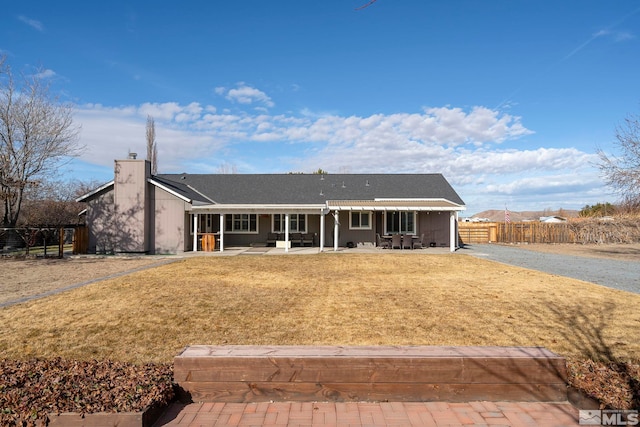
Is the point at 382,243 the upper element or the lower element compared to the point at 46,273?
upper

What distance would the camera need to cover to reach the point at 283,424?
302 cm

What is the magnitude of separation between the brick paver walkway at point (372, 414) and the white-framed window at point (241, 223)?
20359mm

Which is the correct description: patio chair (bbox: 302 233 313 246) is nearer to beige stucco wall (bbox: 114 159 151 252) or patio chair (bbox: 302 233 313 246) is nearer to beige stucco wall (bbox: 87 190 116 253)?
beige stucco wall (bbox: 114 159 151 252)

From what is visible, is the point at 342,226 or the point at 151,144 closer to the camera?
the point at 342,226

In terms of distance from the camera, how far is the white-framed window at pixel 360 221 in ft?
75.3

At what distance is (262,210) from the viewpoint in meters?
21.0

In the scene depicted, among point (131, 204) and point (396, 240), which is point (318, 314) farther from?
point (131, 204)

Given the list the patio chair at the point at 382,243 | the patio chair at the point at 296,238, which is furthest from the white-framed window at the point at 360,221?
the patio chair at the point at 296,238

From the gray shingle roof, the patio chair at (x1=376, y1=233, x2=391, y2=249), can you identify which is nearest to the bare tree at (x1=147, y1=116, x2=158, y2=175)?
the gray shingle roof

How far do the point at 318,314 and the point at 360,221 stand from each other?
16.3 metres

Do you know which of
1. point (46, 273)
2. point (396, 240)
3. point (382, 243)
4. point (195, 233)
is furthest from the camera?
point (382, 243)

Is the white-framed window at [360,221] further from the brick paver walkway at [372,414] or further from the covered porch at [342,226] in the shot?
the brick paver walkway at [372,414]

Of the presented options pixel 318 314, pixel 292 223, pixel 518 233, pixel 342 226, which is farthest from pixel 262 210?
pixel 518 233

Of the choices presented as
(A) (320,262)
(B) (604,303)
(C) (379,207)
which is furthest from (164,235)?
(B) (604,303)
